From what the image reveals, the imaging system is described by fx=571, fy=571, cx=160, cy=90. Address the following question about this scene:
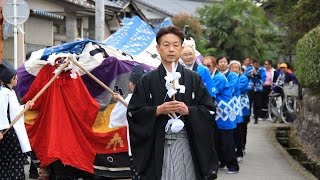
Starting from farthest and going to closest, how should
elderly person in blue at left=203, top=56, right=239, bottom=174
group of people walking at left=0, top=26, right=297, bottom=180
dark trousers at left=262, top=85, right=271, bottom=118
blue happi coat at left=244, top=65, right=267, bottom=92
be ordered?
dark trousers at left=262, top=85, right=271, bottom=118, blue happi coat at left=244, top=65, right=267, bottom=92, elderly person in blue at left=203, top=56, right=239, bottom=174, group of people walking at left=0, top=26, right=297, bottom=180

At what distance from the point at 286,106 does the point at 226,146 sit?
7901mm

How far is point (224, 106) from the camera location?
31.6 feet

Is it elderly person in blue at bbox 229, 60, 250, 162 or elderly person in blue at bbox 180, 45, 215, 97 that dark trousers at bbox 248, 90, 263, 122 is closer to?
elderly person in blue at bbox 229, 60, 250, 162

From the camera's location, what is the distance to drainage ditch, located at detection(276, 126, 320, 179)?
1011cm

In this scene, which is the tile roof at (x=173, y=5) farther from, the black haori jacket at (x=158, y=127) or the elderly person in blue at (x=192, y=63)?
the black haori jacket at (x=158, y=127)

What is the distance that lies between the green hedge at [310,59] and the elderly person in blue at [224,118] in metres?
2.34

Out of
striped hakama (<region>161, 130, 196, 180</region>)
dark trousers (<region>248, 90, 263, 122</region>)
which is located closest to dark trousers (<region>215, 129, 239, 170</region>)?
striped hakama (<region>161, 130, 196, 180</region>)

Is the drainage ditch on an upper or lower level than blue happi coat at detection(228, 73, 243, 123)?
lower

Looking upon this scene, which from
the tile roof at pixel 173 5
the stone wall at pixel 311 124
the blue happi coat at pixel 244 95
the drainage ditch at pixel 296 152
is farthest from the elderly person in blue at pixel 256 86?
the tile roof at pixel 173 5

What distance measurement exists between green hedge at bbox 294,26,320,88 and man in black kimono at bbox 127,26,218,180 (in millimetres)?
6724

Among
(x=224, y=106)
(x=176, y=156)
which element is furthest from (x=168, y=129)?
(x=224, y=106)

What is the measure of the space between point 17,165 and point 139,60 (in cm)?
260

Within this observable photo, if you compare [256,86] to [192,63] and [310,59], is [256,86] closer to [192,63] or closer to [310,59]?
[310,59]

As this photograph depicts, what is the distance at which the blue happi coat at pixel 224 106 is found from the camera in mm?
9609
